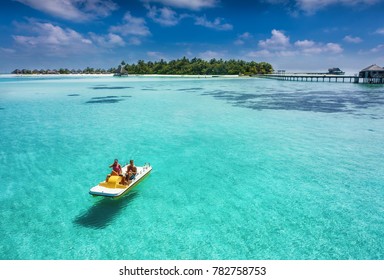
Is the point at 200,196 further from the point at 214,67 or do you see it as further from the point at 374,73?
the point at 214,67

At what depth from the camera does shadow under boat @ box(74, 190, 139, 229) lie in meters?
10.9

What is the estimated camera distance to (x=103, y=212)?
11.7 metres

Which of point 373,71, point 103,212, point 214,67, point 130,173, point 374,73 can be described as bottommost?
point 103,212

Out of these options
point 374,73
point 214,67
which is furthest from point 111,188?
point 214,67

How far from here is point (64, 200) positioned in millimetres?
12812

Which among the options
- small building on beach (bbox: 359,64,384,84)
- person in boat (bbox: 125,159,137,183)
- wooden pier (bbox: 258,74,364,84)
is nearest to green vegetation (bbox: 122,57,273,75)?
wooden pier (bbox: 258,74,364,84)

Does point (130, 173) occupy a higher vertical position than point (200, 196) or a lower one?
higher

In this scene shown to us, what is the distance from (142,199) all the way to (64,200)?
369 cm

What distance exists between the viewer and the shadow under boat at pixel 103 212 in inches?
429

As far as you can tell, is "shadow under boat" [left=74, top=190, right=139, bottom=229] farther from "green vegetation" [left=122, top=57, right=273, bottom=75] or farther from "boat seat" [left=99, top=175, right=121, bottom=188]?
"green vegetation" [left=122, top=57, right=273, bottom=75]

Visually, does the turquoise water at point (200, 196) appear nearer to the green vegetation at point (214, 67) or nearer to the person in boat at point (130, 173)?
the person in boat at point (130, 173)

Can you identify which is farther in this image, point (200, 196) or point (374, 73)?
point (374, 73)
